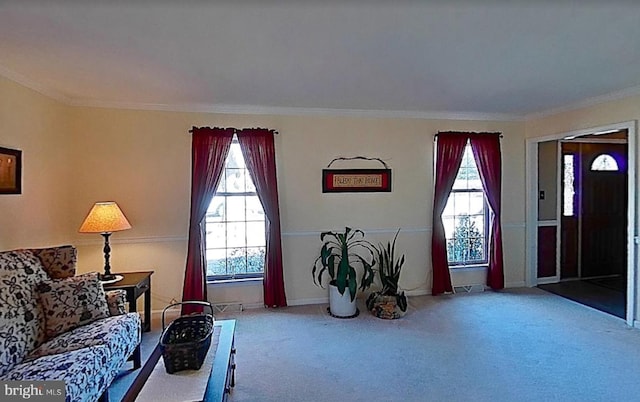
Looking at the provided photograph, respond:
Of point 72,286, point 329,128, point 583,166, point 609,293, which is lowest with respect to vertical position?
point 609,293

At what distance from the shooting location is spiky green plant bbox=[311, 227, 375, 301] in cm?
415

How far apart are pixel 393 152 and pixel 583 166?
3.06m

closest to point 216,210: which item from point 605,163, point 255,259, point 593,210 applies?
point 255,259

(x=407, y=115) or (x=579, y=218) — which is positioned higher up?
(x=407, y=115)

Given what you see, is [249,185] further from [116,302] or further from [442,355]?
[442,355]

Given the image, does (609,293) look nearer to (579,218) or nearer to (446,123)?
(579,218)

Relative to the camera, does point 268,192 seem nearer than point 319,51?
No

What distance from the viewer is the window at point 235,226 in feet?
14.6

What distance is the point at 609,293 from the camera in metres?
4.99

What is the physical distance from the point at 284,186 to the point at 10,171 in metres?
2.49

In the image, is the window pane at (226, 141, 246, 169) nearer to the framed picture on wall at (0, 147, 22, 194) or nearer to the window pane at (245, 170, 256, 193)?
the window pane at (245, 170, 256, 193)

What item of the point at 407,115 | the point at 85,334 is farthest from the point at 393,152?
the point at 85,334

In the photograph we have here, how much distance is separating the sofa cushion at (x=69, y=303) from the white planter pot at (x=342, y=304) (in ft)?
7.12

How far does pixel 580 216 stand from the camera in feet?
18.8
